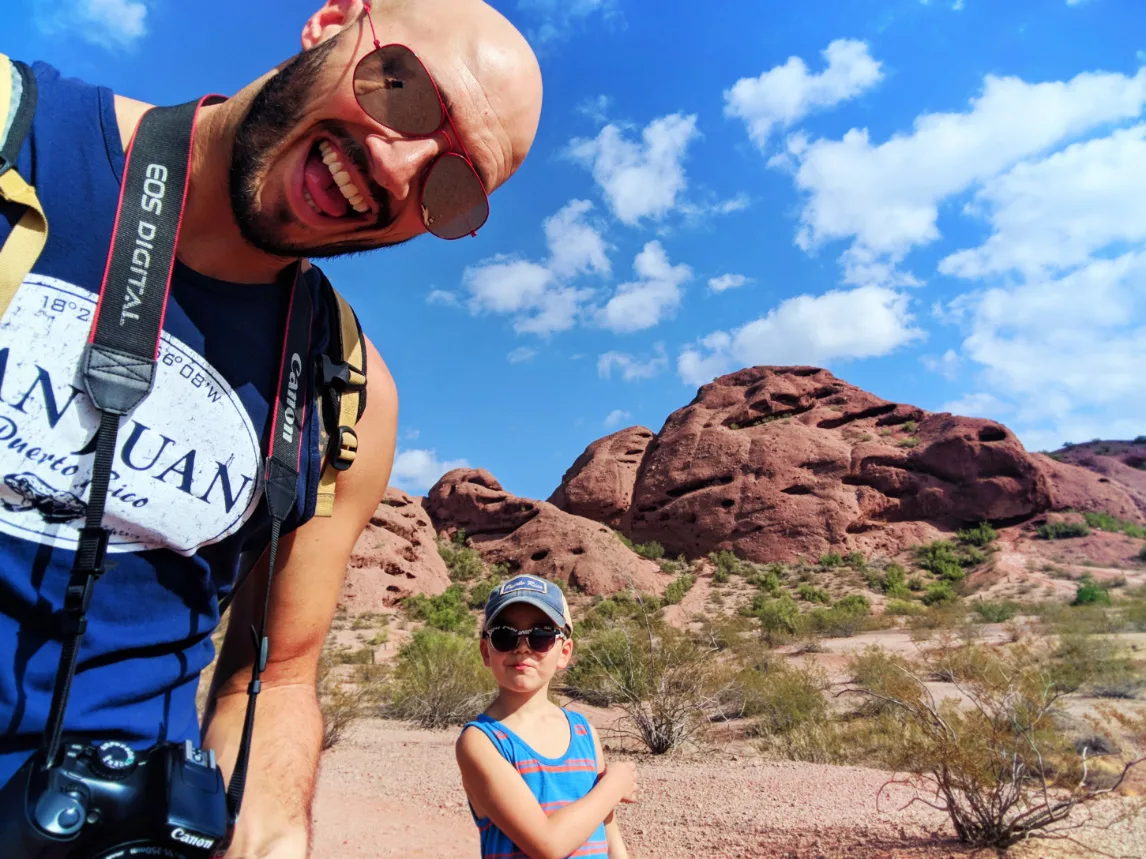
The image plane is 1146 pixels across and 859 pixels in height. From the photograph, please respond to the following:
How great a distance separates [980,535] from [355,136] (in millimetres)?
33516

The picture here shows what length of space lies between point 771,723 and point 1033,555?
24.8 meters

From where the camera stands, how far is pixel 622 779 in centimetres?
203

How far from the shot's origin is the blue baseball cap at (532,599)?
2.25 m

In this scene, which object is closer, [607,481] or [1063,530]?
[1063,530]

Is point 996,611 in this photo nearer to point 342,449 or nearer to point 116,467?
point 342,449

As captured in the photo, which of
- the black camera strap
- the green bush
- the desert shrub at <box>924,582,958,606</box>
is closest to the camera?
the black camera strap

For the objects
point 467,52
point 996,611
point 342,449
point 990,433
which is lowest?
point 342,449

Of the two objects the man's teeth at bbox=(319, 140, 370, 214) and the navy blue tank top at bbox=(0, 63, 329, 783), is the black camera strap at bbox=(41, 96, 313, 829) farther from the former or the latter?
the man's teeth at bbox=(319, 140, 370, 214)

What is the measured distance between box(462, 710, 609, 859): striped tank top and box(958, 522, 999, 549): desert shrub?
31.9 metres

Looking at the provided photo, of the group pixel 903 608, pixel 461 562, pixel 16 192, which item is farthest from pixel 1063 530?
pixel 16 192

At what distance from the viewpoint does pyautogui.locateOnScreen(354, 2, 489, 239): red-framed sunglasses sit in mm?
1235

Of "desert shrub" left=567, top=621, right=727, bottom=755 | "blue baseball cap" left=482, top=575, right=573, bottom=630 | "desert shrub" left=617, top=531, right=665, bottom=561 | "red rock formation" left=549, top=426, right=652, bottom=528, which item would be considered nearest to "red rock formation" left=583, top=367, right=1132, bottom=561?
"desert shrub" left=617, top=531, right=665, bottom=561

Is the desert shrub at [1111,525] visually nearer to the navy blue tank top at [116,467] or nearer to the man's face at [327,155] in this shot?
the man's face at [327,155]

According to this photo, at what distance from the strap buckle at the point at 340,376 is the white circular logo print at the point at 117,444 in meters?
0.16
